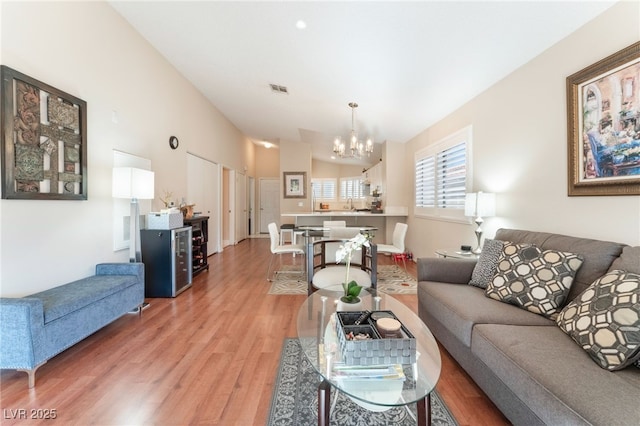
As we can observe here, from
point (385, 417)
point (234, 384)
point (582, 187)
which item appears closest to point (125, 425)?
point (234, 384)

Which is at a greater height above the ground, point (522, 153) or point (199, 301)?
point (522, 153)

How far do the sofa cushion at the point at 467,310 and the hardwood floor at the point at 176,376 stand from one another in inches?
14.9

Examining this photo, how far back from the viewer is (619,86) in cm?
166

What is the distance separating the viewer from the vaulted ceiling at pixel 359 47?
2055 millimetres

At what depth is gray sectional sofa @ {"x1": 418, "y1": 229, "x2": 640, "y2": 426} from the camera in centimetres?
94

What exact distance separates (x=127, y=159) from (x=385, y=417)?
3.60m

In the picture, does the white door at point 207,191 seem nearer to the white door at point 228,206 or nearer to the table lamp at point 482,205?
the white door at point 228,206

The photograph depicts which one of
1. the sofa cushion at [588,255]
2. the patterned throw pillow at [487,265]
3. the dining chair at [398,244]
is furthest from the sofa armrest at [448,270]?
the dining chair at [398,244]

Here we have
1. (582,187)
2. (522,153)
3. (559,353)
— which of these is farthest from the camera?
(522,153)

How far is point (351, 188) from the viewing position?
30.0 ft

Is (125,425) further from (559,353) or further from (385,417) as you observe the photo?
(559,353)

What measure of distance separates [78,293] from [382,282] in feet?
10.9

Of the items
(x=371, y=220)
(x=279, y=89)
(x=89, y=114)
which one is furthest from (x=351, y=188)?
(x=89, y=114)

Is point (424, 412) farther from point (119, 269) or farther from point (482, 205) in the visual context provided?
point (119, 269)
